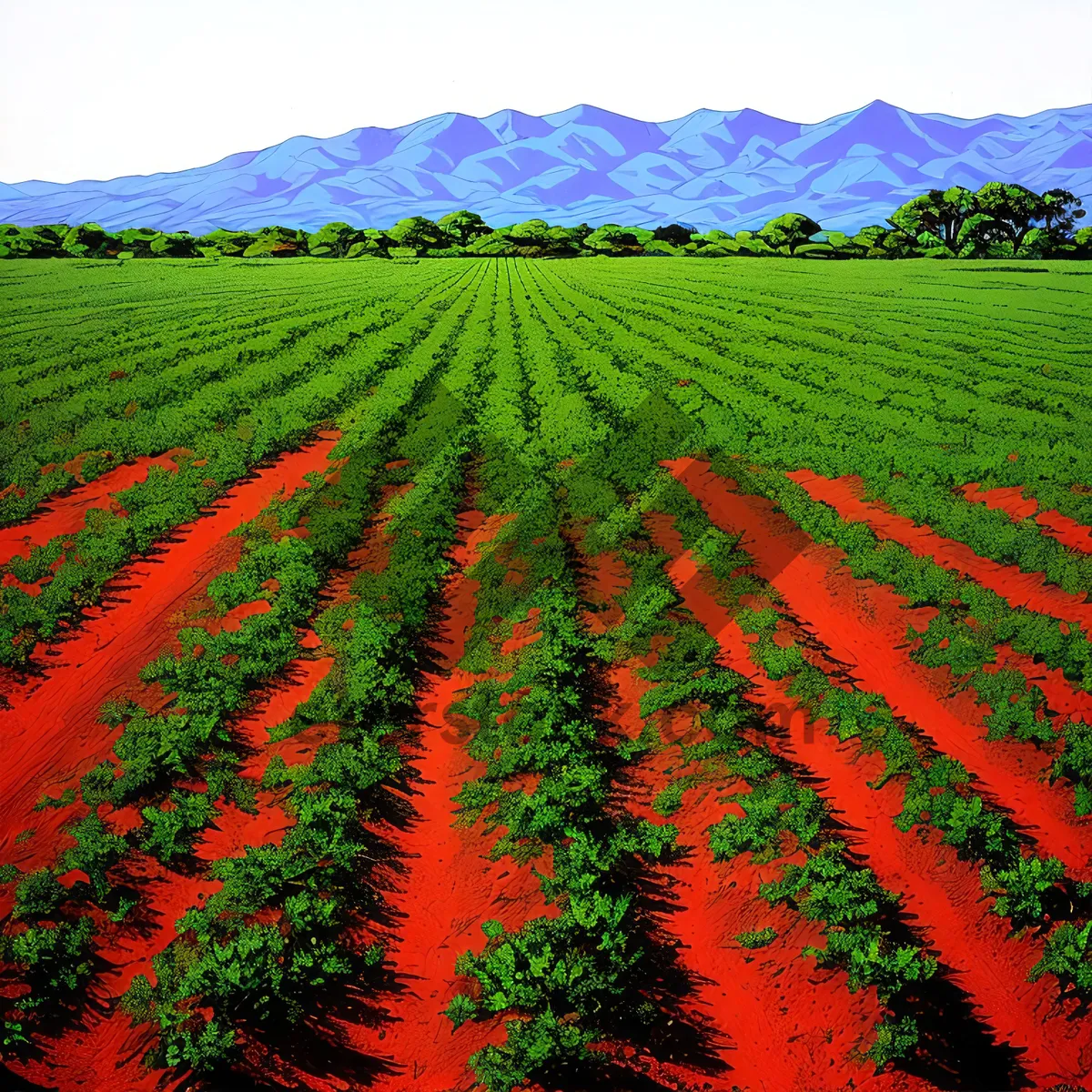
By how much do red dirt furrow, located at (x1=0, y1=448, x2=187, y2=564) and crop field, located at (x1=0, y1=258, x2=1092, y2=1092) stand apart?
118mm

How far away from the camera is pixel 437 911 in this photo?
628cm

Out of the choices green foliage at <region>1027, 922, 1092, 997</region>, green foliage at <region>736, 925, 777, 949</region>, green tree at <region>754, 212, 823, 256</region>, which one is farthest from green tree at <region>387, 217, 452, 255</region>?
green foliage at <region>1027, 922, 1092, 997</region>

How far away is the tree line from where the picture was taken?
63594 millimetres

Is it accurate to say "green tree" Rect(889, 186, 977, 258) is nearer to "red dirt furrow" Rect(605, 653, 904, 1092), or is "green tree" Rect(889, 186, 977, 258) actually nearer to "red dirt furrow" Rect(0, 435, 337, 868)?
"red dirt furrow" Rect(0, 435, 337, 868)

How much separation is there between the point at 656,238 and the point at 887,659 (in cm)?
8224

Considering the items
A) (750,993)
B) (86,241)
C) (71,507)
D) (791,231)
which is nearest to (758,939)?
(750,993)

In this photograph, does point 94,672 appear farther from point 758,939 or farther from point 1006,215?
point 1006,215

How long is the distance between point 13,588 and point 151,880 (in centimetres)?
630

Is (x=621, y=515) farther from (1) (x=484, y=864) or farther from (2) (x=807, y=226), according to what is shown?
(2) (x=807, y=226)

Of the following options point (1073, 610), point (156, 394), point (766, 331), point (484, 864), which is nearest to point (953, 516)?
point (1073, 610)

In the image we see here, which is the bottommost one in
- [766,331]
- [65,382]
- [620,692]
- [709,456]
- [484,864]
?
[484,864]

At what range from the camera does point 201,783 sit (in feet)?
24.3

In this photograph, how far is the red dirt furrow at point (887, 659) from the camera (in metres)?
6.98

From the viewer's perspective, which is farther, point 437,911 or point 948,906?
point 437,911
